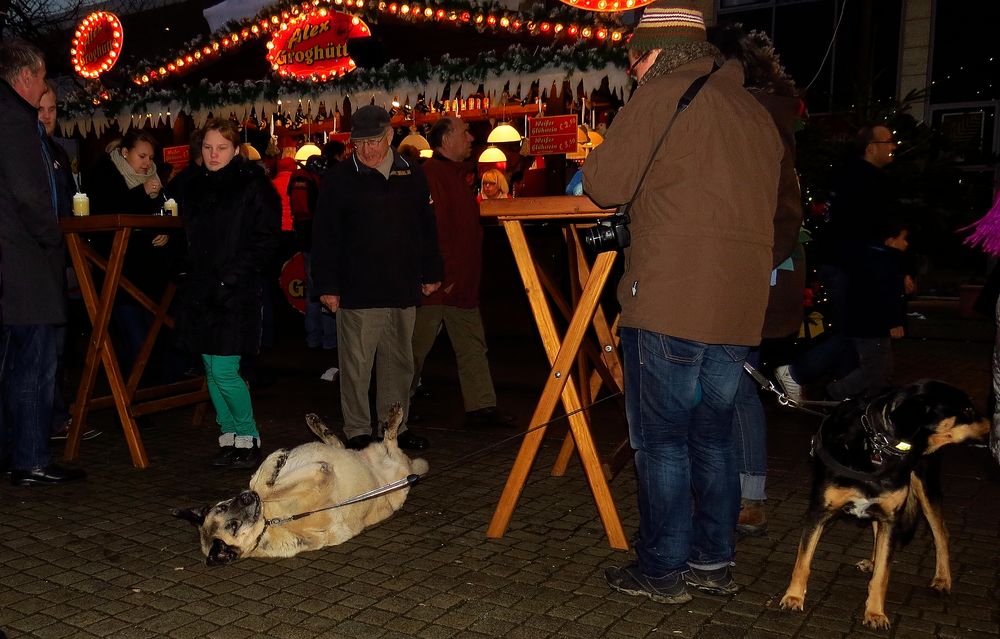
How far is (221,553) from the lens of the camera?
382 centimetres

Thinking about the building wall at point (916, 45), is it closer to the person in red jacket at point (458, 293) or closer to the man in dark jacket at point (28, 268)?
the person in red jacket at point (458, 293)

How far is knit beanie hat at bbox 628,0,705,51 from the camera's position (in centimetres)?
322

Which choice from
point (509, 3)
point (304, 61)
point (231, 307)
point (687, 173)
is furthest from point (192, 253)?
point (304, 61)

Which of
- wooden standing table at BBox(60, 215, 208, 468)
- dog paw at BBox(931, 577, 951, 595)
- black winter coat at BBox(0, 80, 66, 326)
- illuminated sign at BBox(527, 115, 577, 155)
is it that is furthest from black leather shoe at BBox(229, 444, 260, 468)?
illuminated sign at BBox(527, 115, 577, 155)

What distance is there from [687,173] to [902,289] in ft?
12.8

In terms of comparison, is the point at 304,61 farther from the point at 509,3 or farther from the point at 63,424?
the point at 63,424

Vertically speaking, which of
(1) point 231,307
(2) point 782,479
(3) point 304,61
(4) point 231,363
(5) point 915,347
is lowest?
(5) point 915,347

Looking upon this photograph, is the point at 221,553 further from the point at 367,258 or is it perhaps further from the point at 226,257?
the point at 367,258

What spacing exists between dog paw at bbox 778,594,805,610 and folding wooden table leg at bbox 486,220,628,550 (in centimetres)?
83

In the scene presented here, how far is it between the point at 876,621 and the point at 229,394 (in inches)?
152

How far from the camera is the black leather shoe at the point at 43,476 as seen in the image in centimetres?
508

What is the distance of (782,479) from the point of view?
532cm

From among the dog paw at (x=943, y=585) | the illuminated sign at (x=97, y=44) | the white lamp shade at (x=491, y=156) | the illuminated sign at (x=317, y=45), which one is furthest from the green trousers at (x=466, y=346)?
the illuminated sign at (x=97, y=44)

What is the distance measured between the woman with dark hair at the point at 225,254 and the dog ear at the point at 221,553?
1697 millimetres
